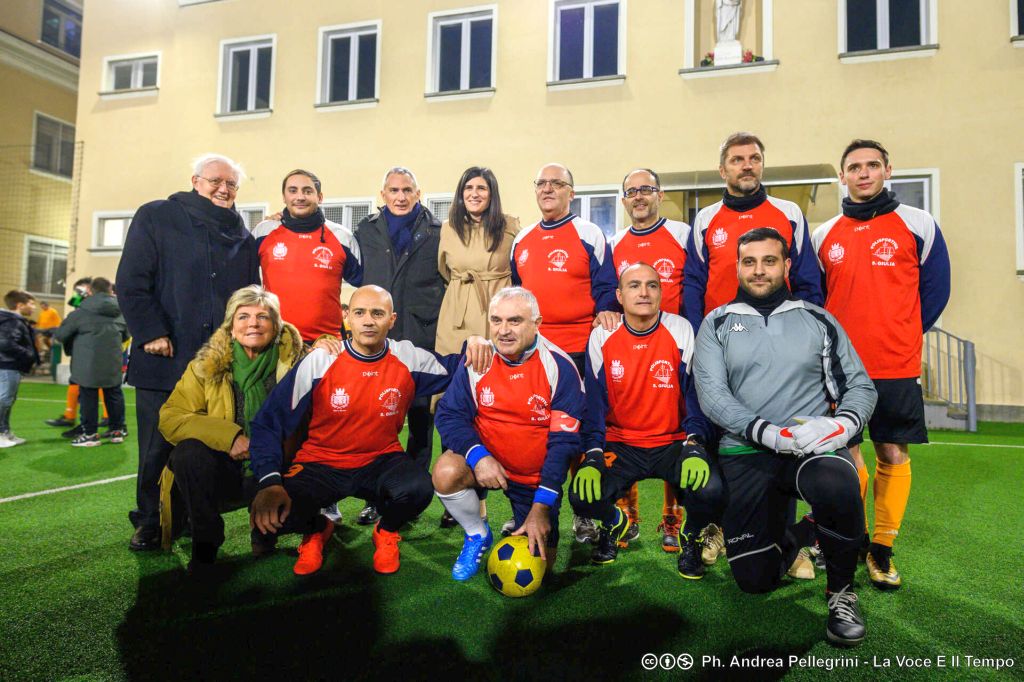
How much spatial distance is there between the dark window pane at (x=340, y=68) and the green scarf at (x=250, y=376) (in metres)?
10.3

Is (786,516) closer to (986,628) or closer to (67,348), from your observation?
(986,628)

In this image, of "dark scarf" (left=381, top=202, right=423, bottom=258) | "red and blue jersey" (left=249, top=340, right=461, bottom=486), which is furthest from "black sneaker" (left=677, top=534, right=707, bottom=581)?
"dark scarf" (left=381, top=202, right=423, bottom=258)

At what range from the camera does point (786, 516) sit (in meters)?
2.64

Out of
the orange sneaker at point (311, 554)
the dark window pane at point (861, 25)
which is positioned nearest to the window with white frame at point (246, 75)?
the dark window pane at point (861, 25)

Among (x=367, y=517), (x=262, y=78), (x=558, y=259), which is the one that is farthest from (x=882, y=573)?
(x=262, y=78)

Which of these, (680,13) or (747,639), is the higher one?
(680,13)

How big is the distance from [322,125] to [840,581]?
12.0 metres

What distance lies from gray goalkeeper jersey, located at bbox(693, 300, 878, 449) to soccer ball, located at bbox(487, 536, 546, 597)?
1004 millimetres

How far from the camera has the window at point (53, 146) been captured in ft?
58.6

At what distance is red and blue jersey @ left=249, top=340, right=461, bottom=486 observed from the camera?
2.95 meters

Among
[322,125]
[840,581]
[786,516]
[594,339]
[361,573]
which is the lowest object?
[361,573]

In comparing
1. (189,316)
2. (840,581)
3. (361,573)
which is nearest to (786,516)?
(840,581)

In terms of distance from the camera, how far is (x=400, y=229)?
3.86m

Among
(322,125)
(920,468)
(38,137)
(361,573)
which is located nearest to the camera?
(361,573)
